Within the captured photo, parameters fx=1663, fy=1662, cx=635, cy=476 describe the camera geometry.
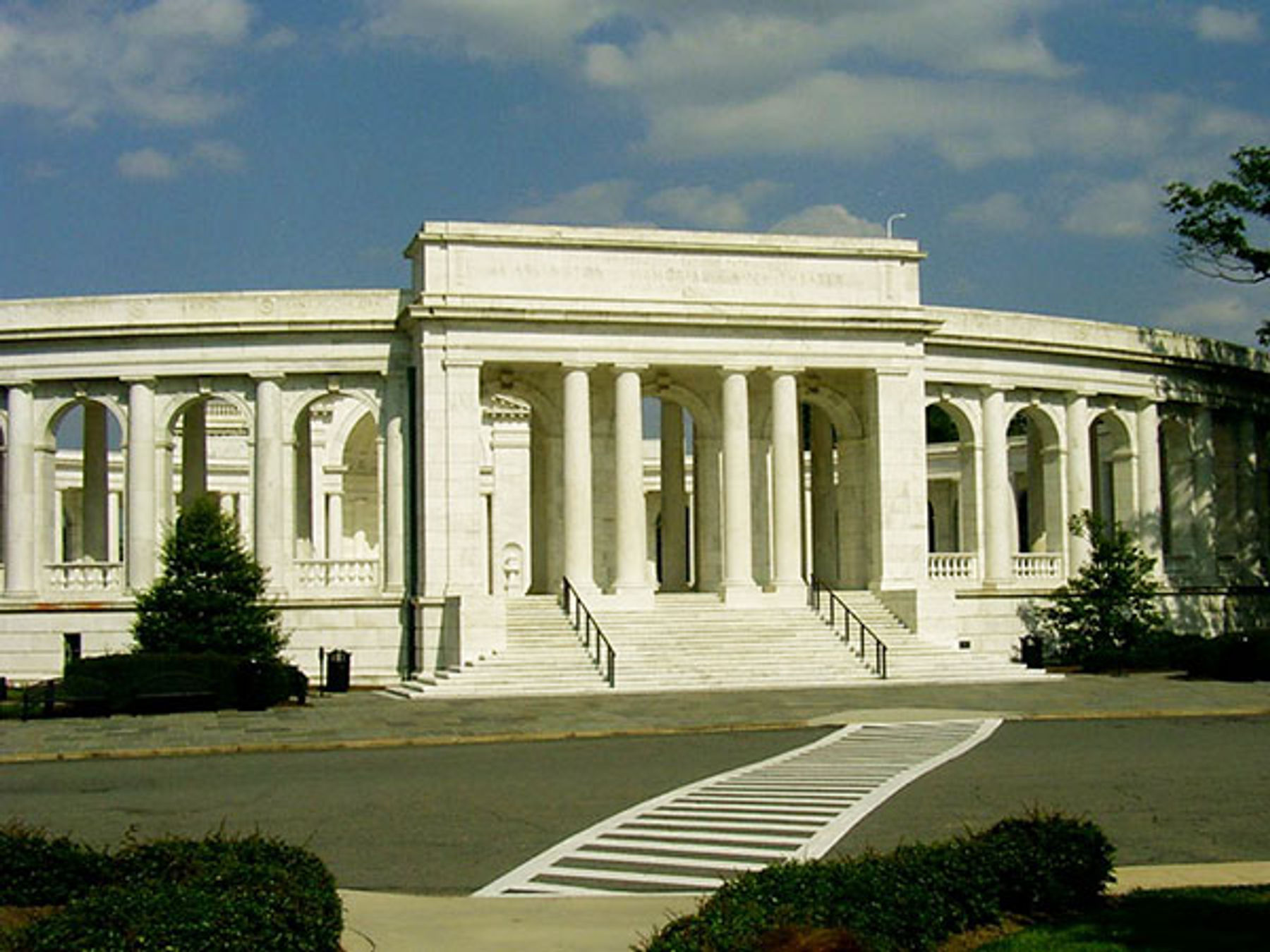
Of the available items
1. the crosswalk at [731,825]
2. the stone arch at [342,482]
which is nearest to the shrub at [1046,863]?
the crosswalk at [731,825]

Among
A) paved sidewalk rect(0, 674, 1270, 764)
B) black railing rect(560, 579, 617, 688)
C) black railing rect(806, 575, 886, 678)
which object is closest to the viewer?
paved sidewalk rect(0, 674, 1270, 764)

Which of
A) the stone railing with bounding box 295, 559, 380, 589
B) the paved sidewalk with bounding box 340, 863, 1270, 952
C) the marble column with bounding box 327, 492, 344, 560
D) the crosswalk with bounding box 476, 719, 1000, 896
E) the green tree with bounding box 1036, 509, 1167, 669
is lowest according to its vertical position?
the crosswalk with bounding box 476, 719, 1000, 896

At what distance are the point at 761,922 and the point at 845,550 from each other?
39.9 m

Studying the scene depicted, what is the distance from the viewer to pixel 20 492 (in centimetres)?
4725

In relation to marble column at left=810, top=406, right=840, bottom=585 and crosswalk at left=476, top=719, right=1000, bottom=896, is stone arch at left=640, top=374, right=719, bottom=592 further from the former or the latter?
crosswalk at left=476, top=719, right=1000, bottom=896

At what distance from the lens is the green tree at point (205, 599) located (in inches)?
1542

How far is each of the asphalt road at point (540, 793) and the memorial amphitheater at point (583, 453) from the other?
13.3m

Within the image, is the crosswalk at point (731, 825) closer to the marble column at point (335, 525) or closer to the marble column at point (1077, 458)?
the marble column at point (1077, 458)

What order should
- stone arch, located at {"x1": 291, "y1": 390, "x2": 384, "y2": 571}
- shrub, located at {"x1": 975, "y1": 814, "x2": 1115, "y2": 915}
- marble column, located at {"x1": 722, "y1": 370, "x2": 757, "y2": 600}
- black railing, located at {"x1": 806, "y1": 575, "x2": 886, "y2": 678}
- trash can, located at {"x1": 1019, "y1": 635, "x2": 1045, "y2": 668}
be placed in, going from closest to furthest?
shrub, located at {"x1": 975, "y1": 814, "x2": 1115, "y2": 915}, black railing, located at {"x1": 806, "y1": 575, "x2": 886, "y2": 678}, trash can, located at {"x1": 1019, "y1": 635, "x2": 1045, "y2": 668}, marble column, located at {"x1": 722, "y1": 370, "x2": 757, "y2": 600}, stone arch, located at {"x1": 291, "y1": 390, "x2": 384, "y2": 571}

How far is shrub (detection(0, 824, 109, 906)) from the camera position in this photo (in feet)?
36.8

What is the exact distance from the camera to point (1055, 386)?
53594 mm

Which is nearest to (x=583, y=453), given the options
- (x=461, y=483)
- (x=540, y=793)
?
(x=461, y=483)

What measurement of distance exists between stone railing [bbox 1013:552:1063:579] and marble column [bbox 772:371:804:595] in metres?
9.63

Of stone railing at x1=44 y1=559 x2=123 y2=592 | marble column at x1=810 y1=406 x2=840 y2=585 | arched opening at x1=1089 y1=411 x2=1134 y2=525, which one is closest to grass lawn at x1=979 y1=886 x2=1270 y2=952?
stone railing at x1=44 y1=559 x2=123 y2=592
